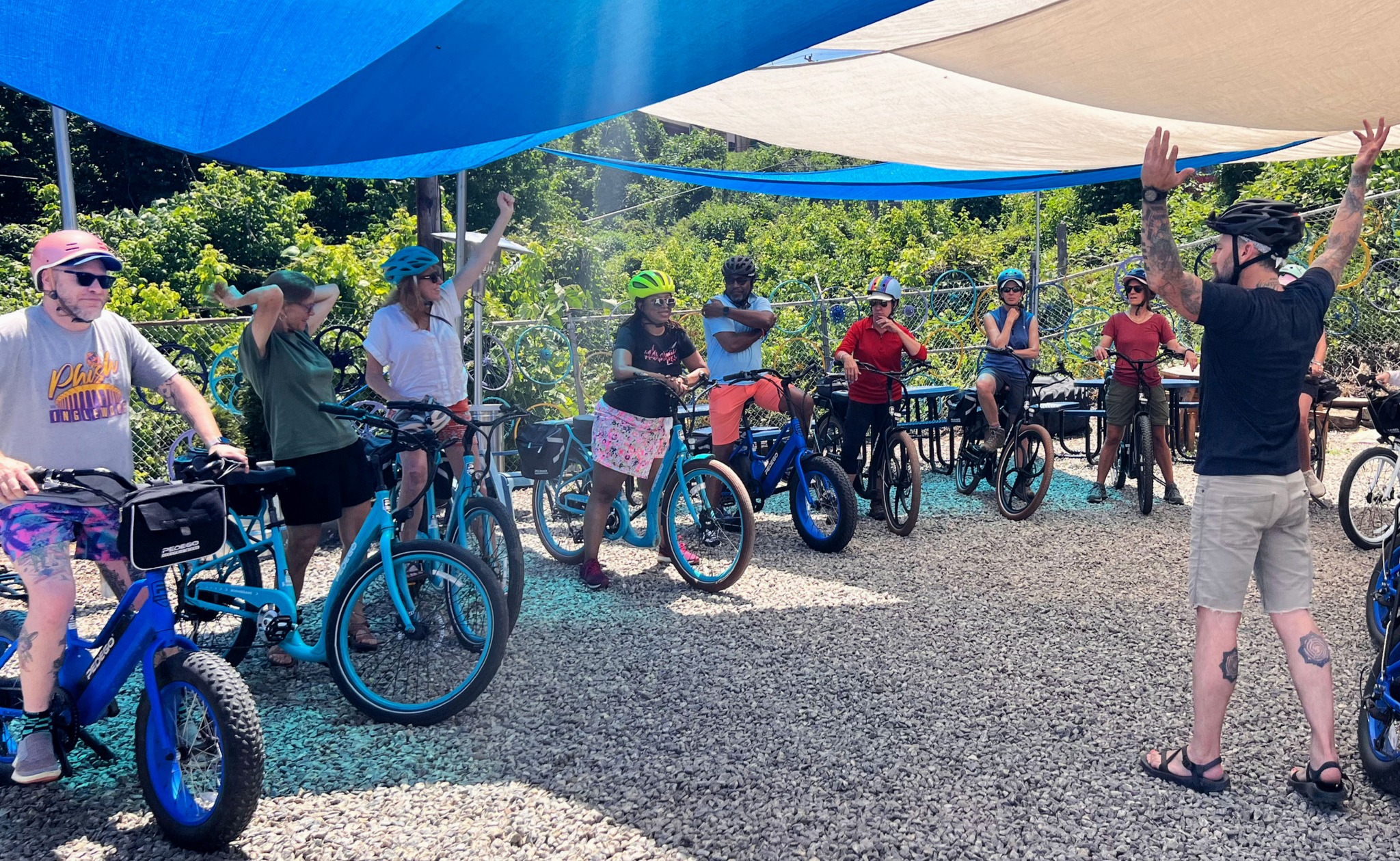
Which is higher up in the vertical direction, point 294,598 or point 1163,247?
A: point 1163,247

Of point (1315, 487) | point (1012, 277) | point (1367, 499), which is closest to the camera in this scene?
point (1367, 499)

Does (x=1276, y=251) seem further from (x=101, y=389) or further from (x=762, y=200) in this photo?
(x=762, y=200)

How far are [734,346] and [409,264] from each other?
217 centimetres

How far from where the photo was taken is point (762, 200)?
33.8 m

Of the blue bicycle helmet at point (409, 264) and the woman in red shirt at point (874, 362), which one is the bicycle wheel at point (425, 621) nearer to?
the blue bicycle helmet at point (409, 264)

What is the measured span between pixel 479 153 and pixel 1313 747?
16.9 feet

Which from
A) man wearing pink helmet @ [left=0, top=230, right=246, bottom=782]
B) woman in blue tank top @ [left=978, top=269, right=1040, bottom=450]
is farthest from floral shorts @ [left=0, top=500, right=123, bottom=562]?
woman in blue tank top @ [left=978, top=269, right=1040, bottom=450]

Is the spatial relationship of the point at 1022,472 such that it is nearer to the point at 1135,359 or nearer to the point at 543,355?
the point at 1135,359

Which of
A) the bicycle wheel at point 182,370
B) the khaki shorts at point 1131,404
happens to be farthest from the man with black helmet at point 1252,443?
the bicycle wheel at point 182,370

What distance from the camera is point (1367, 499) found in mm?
6027

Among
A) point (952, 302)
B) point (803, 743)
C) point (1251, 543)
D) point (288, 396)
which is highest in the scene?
point (952, 302)

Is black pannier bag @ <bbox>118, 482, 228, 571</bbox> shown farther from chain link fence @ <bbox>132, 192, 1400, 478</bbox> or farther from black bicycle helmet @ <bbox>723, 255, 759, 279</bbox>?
chain link fence @ <bbox>132, 192, 1400, 478</bbox>

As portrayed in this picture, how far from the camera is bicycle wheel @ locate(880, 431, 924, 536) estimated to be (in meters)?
6.44

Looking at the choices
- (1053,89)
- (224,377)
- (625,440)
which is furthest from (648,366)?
(224,377)
